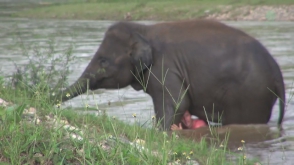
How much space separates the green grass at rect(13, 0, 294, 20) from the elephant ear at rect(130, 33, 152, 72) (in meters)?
26.7

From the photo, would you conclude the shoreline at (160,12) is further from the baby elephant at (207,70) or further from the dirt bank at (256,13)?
the baby elephant at (207,70)

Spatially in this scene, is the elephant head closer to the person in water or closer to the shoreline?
the person in water

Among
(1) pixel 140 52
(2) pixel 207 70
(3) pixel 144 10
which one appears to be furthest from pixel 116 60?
(3) pixel 144 10

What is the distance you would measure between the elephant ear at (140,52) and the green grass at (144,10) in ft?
87.5

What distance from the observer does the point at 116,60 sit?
353 inches

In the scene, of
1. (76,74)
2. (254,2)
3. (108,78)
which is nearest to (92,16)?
(254,2)

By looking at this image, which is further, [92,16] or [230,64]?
[92,16]

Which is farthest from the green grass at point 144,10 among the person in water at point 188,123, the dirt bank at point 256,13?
the person in water at point 188,123

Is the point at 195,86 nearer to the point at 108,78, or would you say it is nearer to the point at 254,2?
the point at 108,78

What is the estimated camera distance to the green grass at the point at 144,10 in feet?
120

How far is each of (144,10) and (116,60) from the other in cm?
3149

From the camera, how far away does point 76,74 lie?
13.6 meters

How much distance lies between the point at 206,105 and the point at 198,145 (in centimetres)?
236

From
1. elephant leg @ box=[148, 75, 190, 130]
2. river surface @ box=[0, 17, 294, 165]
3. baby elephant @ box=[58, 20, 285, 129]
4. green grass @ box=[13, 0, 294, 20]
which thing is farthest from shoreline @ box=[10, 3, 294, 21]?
elephant leg @ box=[148, 75, 190, 130]
